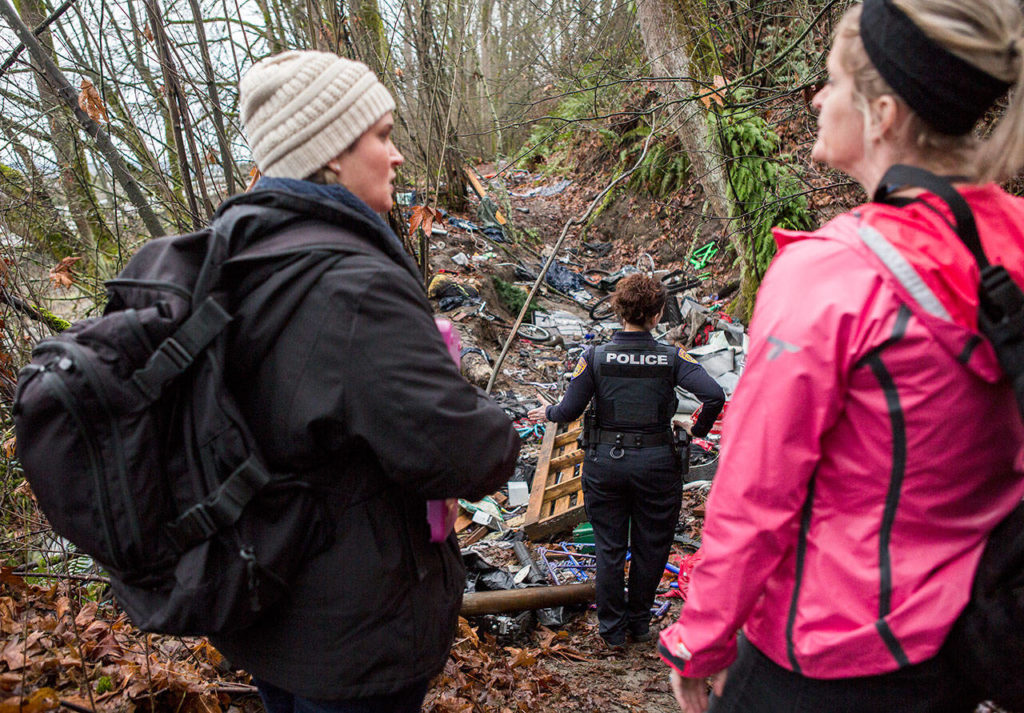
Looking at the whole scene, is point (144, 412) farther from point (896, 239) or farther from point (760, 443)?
point (896, 239)

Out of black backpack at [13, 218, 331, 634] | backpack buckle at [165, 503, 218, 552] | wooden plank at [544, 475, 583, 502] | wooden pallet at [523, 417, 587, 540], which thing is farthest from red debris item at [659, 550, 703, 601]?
backpack buckle at [165, 503, 218, 552]

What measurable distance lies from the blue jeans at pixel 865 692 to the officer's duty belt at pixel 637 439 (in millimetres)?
2611

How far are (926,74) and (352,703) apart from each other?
1681 millimetres

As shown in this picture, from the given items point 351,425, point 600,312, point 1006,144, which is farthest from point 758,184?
point 351,425

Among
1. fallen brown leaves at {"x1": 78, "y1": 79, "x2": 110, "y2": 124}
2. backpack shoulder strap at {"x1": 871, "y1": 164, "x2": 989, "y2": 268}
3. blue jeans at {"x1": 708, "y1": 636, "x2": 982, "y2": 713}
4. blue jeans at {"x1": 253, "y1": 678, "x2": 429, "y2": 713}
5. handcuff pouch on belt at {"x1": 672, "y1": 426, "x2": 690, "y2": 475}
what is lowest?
handcuff pouch on belt at {"x1": 672, "y1": 426, "x2": 690, "y2": 475}

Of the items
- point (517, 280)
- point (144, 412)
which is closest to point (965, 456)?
point (144, 412)

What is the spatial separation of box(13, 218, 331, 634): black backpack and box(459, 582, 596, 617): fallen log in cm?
280

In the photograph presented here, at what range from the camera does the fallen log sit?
4.03 meters

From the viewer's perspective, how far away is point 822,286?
44.7 inches

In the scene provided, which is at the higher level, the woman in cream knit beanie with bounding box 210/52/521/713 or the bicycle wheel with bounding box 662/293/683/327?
the woman in cream knit beanie with bounding box 210/52/521/713

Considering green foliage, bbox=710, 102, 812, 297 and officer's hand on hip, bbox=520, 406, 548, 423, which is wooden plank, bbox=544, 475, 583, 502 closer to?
officer's hand on hip, bbox=520, 406, 548, 423

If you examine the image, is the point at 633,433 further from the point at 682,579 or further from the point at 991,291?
the point at 991,291

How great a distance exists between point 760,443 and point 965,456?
34 centimetres

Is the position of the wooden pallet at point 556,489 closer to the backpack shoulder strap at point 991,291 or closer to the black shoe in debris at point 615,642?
the black shoe in debris at point 615,642
